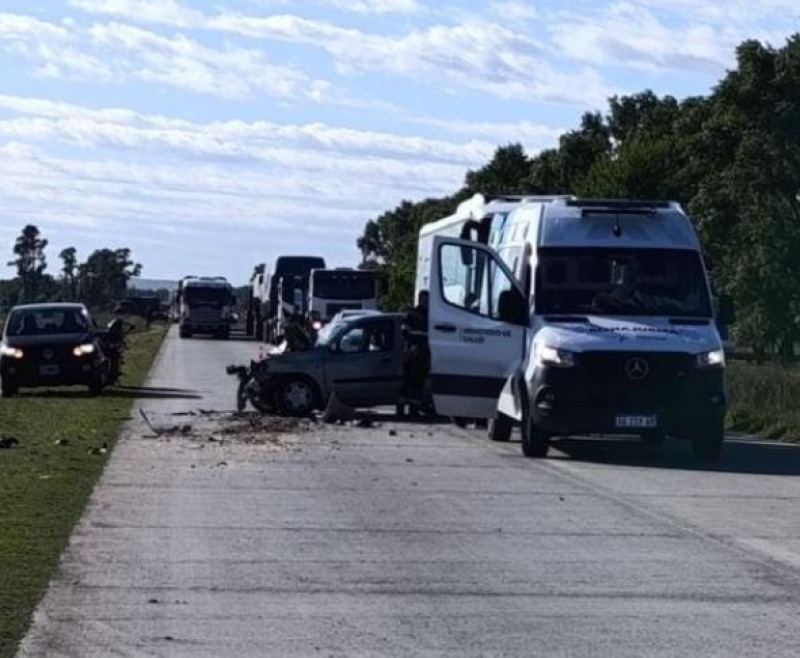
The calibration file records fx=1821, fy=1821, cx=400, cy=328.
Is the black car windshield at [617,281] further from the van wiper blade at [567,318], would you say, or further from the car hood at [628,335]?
the car hood at [628,335]

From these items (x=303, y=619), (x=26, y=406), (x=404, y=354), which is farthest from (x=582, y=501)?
(x=26, y=406)

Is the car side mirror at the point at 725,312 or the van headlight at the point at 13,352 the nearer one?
the car side mirror at the point at 725,312

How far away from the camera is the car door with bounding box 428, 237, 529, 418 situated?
2153 centimetres

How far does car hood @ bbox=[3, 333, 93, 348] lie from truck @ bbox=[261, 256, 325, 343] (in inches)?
1091

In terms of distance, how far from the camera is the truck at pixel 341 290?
2301 inches

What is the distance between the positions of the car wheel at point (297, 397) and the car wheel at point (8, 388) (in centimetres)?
760

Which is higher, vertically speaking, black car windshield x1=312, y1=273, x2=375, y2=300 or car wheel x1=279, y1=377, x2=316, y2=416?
black car windshield x1=312, y1=273, x2=375, y2=300

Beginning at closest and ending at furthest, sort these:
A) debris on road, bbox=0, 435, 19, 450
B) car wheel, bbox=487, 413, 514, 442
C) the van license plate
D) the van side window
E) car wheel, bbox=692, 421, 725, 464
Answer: the van license plate, car wheel, bbox=692, 421, 725, 464, debris on road, bbox=0, 435, 19, 450, the van side window, car wheel, bbox=487, 413, 514, 442

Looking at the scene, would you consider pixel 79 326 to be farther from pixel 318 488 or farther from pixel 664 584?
pixel 664 584

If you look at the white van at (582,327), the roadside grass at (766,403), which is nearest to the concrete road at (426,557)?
the white van at (582,327)

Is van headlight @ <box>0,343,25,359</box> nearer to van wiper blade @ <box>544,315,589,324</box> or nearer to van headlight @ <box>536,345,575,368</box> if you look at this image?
van wiper blade @ <box>544,315,589,324</box>

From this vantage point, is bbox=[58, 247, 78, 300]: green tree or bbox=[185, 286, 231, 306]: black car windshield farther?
bbox=[58, 247, 78, 300]: green tree

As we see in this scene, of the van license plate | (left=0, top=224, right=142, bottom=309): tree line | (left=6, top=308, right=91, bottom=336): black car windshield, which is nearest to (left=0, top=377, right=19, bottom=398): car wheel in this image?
(left=6, top=308, right=91, bottom=336): black car windshield

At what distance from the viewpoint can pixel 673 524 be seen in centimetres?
1460
